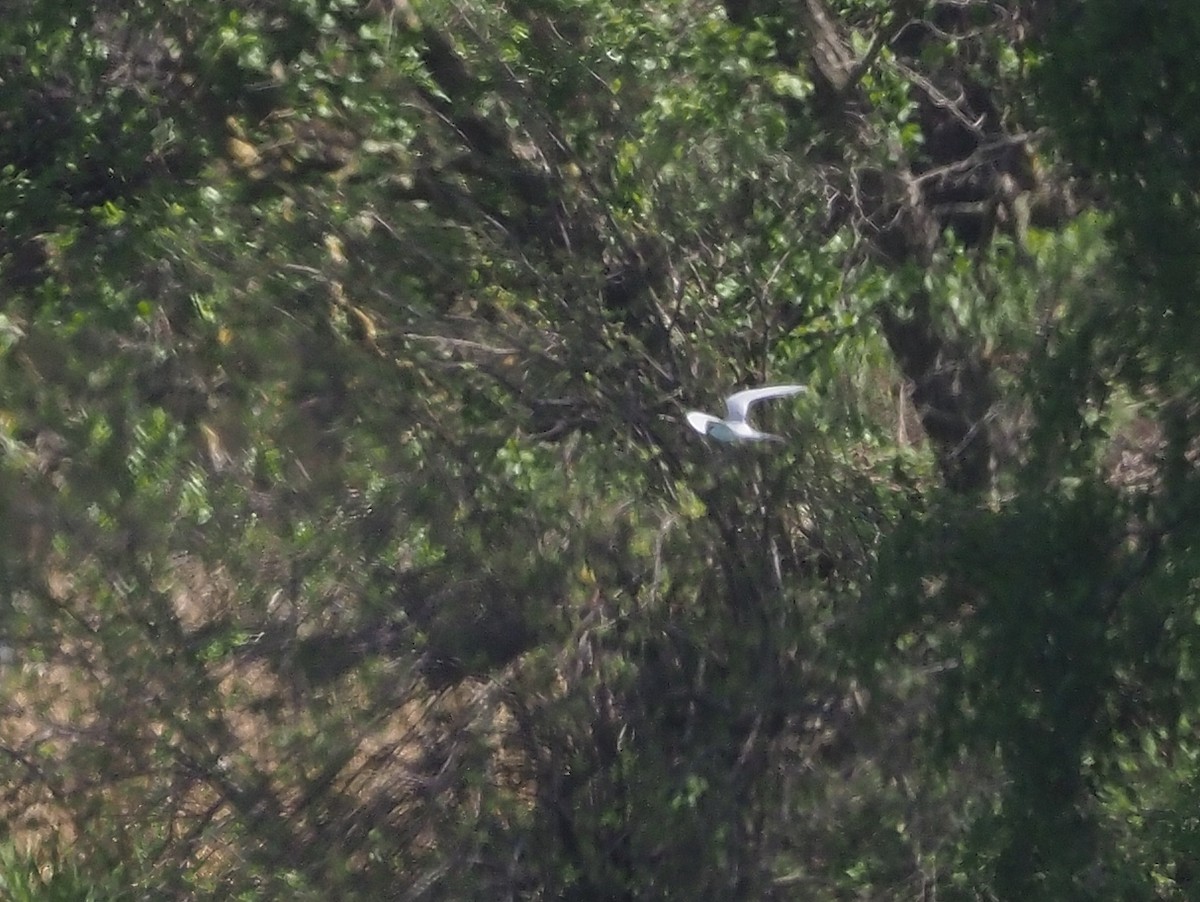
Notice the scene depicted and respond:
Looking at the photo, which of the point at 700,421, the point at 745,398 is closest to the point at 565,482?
the point at 700,421

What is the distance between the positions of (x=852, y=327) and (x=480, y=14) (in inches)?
63.2

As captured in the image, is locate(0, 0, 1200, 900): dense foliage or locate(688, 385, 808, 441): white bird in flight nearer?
locate(688, 385, 808, 441): white bird in flight

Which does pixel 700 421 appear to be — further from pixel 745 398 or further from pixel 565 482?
pixel 565 482

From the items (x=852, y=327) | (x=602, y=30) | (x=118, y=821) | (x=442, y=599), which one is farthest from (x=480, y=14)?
(x=118, y=821)

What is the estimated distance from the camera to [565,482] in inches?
178

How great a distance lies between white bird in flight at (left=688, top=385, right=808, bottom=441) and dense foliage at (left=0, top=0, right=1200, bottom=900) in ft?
0.90

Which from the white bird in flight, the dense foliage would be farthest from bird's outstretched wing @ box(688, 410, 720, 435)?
the dense foliage

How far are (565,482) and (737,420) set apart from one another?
0.69m

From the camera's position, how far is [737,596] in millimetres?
4410

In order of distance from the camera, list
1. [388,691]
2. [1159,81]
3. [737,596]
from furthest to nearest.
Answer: [388,691] < [737,596] < [1159,81]

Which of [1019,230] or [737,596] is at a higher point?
[1019,230]

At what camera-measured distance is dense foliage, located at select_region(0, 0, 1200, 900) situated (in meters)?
4.34

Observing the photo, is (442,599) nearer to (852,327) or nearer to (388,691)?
(388,691)

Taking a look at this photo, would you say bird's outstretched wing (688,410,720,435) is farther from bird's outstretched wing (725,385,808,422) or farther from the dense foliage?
the dense foliage
